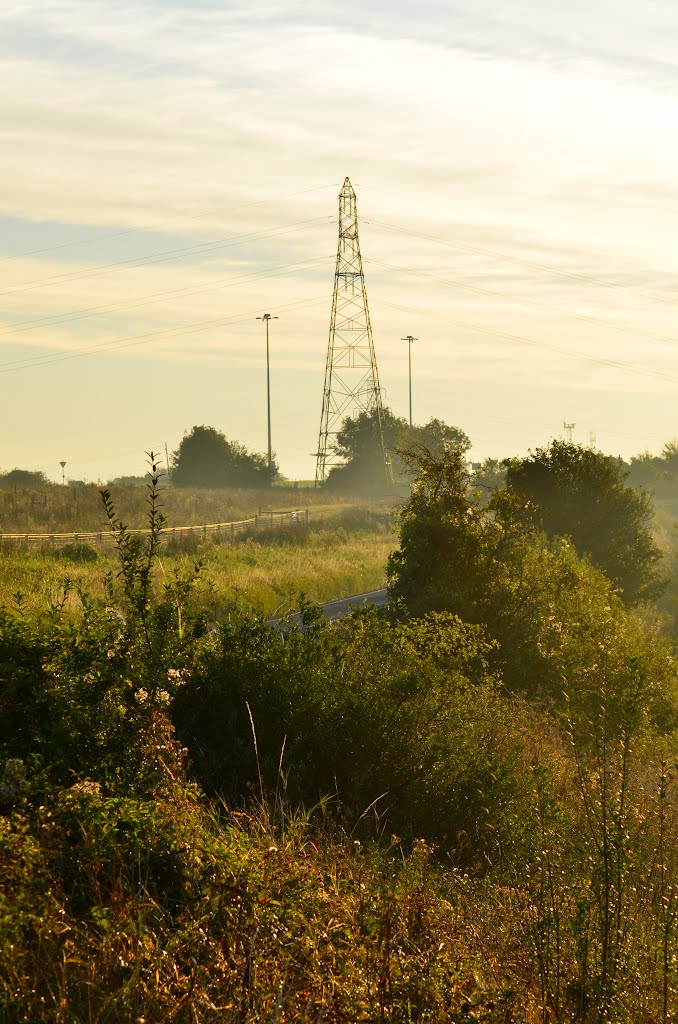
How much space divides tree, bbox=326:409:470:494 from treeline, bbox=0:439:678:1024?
269 feet

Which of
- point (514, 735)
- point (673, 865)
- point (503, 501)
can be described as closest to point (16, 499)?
point (503, 501)

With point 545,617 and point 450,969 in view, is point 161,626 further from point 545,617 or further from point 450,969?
point 545,617

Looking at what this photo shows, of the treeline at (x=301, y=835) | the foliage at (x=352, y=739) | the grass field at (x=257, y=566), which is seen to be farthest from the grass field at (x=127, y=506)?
the treeline at (x=301, y=835)

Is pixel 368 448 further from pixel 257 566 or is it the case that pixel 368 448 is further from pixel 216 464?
pixel 257 566

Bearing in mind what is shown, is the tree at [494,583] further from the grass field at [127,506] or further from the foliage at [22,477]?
the foliage at [22,477]

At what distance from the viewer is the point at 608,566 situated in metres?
38.2

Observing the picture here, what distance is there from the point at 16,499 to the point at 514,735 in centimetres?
5068

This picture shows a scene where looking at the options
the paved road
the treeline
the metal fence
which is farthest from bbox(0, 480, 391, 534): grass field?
the treeline

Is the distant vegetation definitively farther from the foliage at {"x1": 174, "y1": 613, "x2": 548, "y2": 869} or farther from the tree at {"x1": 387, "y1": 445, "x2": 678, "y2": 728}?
the foliage at {"x1": 174, "y1": 613, "x2": 548, "y2": 869}

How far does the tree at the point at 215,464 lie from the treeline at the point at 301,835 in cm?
8756

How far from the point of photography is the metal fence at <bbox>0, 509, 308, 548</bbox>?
39312 millimetres

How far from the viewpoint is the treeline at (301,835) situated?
5.71 meters

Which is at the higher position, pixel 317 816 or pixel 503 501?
pixel 503 501

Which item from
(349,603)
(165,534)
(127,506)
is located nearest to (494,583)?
(349,603)
